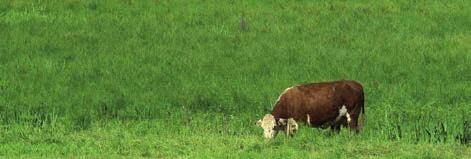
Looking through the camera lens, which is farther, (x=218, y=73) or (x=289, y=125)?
(x=218, y=73)

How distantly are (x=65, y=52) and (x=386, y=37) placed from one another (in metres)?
9.41

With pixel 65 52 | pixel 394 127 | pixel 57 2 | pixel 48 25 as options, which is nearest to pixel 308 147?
pixel 394 127

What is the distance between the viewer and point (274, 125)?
52.6 ft

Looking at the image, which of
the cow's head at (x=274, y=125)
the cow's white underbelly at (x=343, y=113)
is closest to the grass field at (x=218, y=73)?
the cow's head at (x=274, y=125)

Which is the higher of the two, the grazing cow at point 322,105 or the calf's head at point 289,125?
the grazing cow at point 322,105

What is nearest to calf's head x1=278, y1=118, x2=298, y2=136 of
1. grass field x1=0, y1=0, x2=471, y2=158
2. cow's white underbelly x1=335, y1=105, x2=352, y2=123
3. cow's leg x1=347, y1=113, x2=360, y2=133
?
grass field x1=0, y1=0, x2=471, y2=158

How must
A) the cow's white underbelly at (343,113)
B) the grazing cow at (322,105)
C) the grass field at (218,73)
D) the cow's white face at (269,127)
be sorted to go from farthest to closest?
the cow's white underbelly at (343,113) < the grazing cow at (322,105) < the cow's white face at (269,127) < the grass field at (218,73)

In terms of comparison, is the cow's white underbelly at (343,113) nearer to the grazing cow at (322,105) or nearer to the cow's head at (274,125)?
the grazing cow at (322,105)

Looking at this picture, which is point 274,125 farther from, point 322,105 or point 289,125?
point 322,105

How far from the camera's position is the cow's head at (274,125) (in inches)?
628

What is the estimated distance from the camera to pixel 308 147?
1428 centimetres

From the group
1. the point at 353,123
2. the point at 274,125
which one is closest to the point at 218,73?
the point at 353,123

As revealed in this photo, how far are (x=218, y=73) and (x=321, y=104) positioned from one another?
22.0 ft

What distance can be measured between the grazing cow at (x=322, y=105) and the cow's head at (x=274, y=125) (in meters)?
0.45
